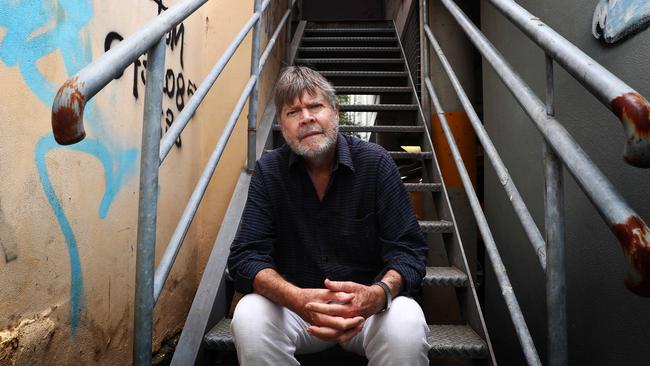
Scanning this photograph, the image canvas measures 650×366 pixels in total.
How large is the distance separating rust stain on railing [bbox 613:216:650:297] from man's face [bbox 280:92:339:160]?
0.99m

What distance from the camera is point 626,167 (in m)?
1.29

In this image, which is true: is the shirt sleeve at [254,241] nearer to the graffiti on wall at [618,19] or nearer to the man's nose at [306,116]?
the man's nose at [306,116]

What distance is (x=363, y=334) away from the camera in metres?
1.41

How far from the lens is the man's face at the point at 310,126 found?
5.16 feet

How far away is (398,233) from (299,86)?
64cm

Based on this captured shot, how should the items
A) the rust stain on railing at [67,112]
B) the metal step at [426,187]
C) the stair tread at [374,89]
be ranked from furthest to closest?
the stair tread at [374,89] → the metal step at [426,187] → the rust stain on railing at [67,112]

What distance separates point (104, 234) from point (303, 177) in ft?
2.44

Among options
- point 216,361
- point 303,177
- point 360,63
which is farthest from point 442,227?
point 360,63

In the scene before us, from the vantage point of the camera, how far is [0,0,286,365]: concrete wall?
1.16 metres

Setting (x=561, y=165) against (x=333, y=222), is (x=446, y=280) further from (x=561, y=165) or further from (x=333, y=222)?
(x=561, y=165)

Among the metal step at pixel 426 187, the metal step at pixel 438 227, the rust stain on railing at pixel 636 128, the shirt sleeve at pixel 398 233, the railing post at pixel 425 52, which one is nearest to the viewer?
the rust stain on railing at pixel 636 128

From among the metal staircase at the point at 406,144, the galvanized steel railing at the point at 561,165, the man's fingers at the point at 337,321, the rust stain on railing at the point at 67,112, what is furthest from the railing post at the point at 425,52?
the rust stain on railing at the point at 67,112

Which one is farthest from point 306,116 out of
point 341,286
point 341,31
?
point 341,31

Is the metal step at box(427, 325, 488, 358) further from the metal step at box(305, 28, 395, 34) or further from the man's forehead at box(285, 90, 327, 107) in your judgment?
the metal step at box(305, 28, 395, 34)
